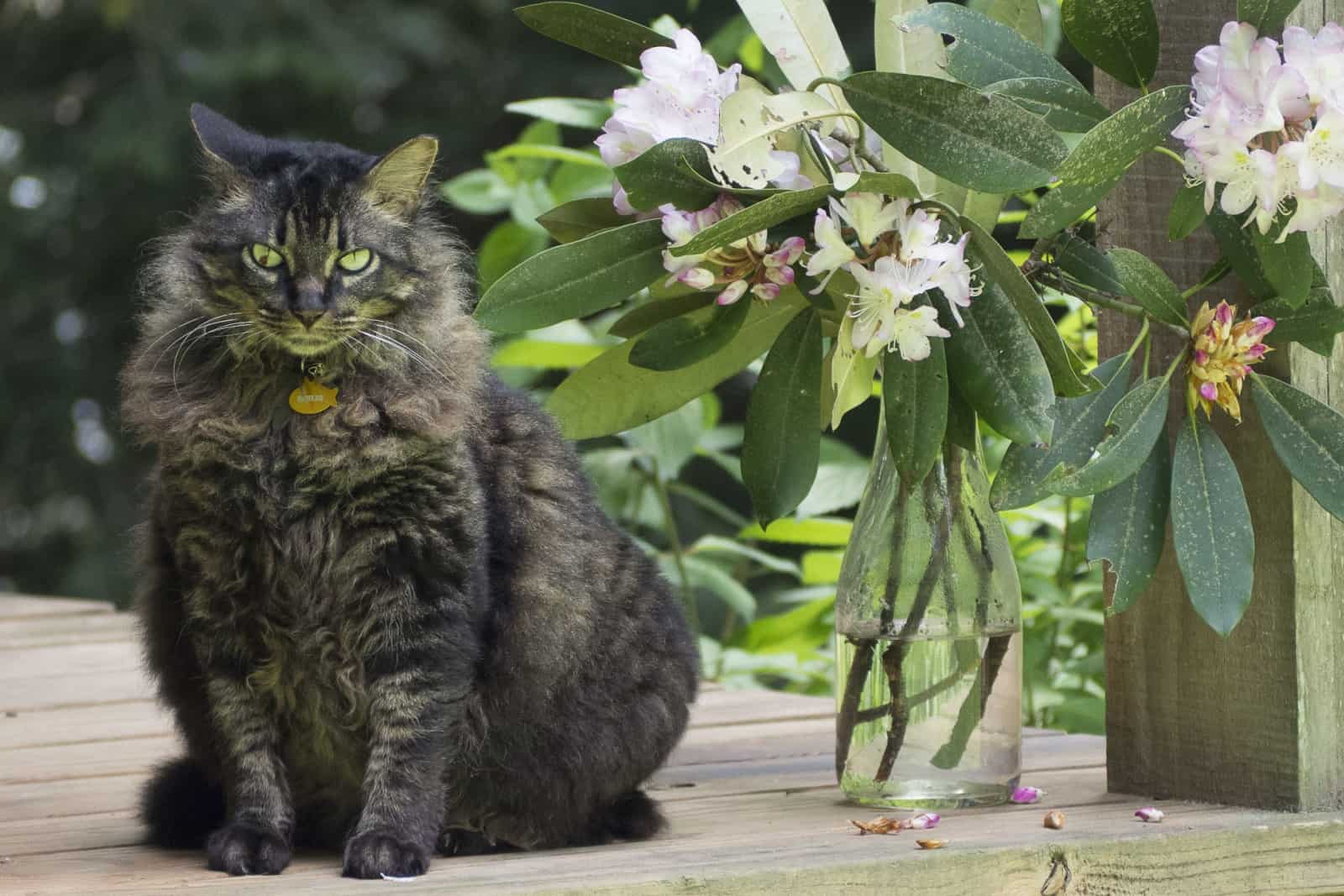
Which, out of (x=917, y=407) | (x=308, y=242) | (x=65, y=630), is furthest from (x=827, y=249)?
(x=65, y=630)

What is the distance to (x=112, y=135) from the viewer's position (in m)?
5.22

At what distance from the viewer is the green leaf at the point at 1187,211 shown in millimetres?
1582

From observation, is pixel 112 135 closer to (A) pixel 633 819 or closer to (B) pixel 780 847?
(A) pixel 633 819

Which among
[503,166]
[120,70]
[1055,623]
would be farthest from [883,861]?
[120,70]

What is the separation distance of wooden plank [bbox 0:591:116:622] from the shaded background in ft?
5.41

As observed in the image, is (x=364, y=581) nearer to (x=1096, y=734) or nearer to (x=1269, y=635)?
(x=1269, y=635)

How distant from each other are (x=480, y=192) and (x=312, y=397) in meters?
1.61

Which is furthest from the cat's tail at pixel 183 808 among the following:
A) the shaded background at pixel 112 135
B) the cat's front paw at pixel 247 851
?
the shaded background at pixel 112 135

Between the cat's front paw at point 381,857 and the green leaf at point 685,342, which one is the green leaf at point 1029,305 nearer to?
the green leaf at point 685,342

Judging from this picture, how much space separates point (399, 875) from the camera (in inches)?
58.5

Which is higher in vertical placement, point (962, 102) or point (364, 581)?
point (962, 102)

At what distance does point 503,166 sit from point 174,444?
1574 mm

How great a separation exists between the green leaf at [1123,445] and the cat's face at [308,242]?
677mm

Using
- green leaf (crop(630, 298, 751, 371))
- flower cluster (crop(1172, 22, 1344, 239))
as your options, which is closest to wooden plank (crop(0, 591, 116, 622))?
green leaf (crop(630, 298, 751, 371))
